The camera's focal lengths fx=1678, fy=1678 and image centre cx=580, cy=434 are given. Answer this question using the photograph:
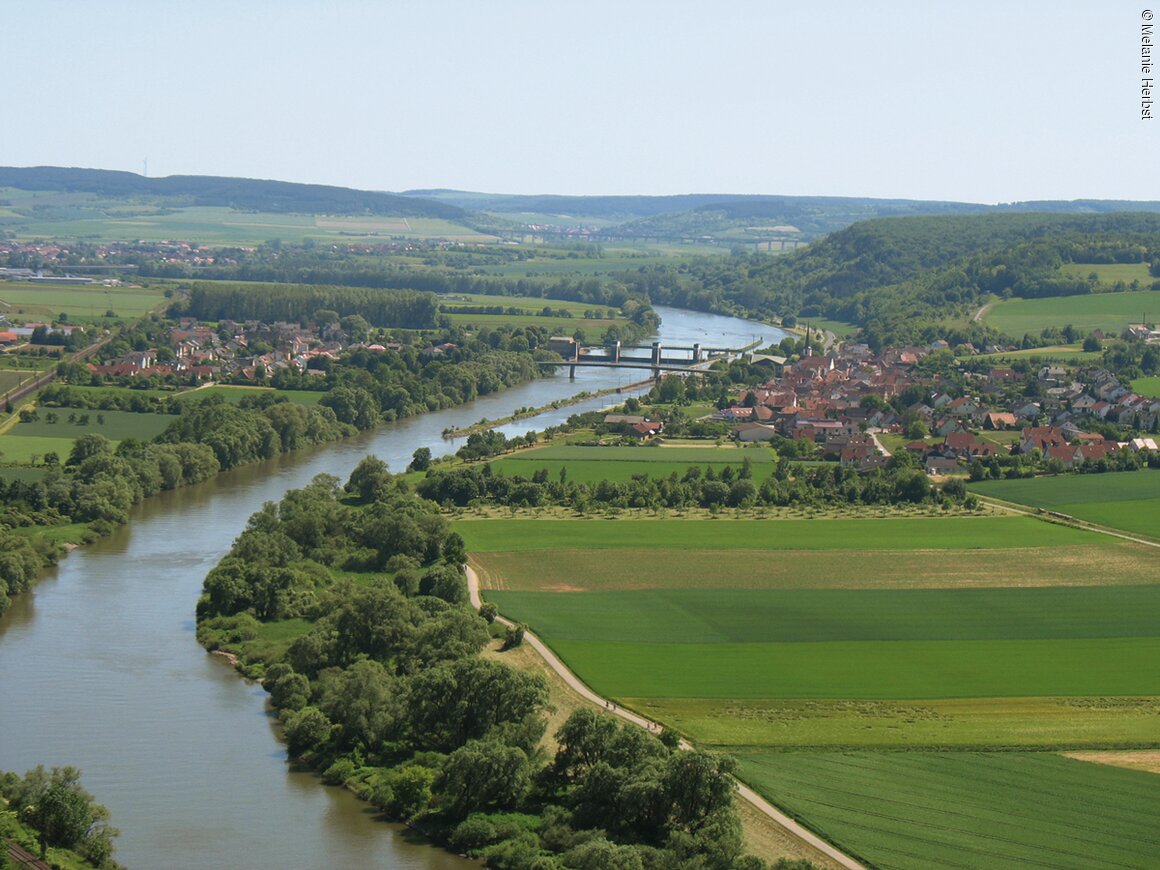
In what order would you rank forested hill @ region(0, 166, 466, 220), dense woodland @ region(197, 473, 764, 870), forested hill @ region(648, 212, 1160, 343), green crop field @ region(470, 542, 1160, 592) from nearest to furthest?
dense woodland @ region(197, 473, 764, 870)
green crop field @ region(470, 542, 1160, 592)
forested hill @ region(648, 212, 1160, 343)
forested hill @ region(0, 166, 466, 220)

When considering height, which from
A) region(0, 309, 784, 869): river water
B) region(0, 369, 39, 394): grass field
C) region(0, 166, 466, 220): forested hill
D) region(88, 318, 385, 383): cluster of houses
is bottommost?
region(0, 309, 784, 869): river water

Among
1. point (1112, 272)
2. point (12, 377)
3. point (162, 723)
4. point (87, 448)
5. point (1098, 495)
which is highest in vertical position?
point (1112, 272)

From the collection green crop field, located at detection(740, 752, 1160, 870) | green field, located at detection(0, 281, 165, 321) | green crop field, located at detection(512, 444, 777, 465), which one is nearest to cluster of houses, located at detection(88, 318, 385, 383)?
green field, located at detection(0, 281, 165, 321)

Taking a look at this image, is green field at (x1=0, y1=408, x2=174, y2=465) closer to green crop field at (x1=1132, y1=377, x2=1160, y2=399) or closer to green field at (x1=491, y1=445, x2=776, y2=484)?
green field at (x1=491, y1=445, x2=776, y2=484)

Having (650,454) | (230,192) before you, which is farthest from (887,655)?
(230,192)

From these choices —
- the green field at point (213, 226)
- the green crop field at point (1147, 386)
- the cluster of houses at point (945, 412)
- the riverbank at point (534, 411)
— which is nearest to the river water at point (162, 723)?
the riverbank at point (534, 411)

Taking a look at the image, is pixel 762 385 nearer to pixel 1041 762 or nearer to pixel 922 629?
pixel 922 629

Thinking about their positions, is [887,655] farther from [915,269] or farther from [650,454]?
[915,269]
